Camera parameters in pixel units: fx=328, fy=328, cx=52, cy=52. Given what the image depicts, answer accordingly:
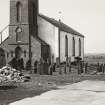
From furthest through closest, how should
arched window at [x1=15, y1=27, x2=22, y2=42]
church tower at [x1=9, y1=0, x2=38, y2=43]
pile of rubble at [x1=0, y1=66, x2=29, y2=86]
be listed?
1. arched window at [x1=15, y1=27, x2=22, y2=42]
2. church tower at [x1=9, y1=0, x2=38, y2=43]
3. pile of rubble at [x1=0, y1=66, x2=29, y2=86]

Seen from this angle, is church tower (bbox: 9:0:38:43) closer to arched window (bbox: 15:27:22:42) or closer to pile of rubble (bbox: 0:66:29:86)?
arched window (bbox: 15:27:22:42)

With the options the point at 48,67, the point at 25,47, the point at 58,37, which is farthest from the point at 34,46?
the point at 48,67

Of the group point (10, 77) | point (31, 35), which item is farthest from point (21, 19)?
point (10, 77)

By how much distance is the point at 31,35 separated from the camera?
1657 inches

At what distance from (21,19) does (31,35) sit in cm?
257

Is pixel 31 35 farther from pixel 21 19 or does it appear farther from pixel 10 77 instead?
pixel 10 77

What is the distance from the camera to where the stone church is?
4203 centimetres

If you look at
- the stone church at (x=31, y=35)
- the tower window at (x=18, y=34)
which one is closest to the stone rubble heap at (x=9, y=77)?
the stone church at (x=31, y=35)

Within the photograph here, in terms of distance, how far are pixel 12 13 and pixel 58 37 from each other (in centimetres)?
692

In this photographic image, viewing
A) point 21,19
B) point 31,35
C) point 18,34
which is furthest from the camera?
point 18,34

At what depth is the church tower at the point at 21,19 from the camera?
4231cm

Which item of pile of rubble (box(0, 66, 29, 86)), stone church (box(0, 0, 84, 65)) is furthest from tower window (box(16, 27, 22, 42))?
pile of rubble (box(0, 66, 29, 86))

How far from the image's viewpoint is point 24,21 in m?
42.5

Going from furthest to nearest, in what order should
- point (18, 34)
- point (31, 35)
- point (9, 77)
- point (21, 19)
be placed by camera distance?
point (18, 34) < point (21, 19) < point (31, 35) < point (9, 77)
